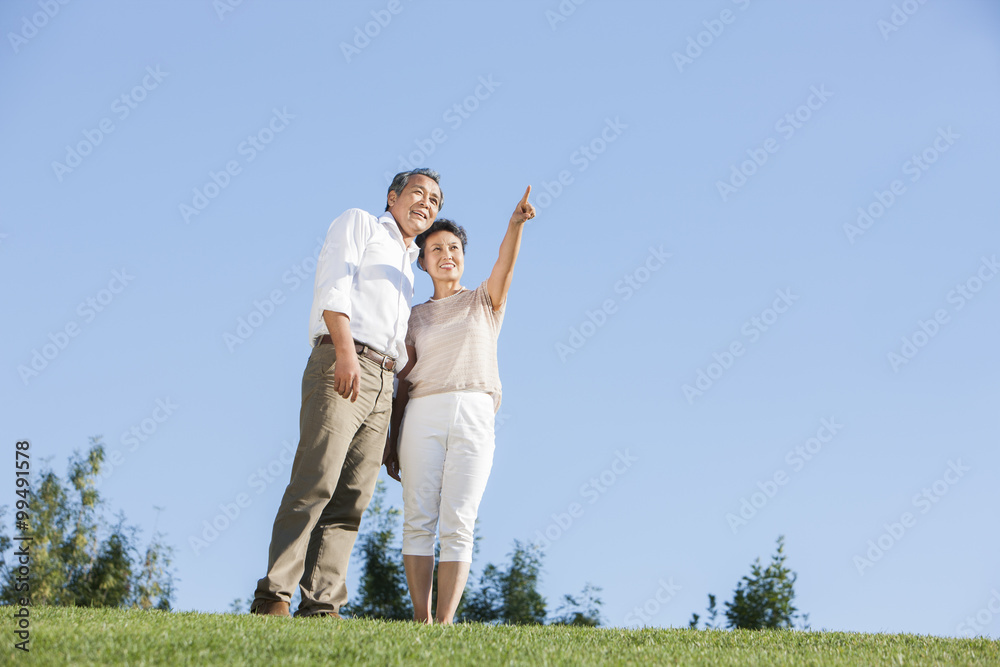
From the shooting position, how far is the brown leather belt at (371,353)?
5453mm

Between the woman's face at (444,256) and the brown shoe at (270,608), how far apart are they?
8.11ft

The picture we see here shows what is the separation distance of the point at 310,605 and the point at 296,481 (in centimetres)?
85

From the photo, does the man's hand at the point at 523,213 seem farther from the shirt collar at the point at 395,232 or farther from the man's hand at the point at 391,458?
the man's hand at the point at 391,458

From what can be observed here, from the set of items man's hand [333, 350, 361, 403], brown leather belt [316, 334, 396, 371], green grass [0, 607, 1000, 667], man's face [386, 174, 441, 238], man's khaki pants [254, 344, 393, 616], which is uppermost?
man's face [386, 174, 441, 238]

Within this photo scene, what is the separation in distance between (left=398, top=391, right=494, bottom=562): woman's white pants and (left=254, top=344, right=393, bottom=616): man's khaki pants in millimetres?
299

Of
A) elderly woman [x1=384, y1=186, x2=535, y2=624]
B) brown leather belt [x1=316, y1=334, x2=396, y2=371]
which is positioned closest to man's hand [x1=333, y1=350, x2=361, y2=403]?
brown leather belt [x1=316, y1=334, x2=396, y2=371]

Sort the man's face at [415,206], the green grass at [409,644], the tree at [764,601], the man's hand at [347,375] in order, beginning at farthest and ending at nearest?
1. the tree at [764,601]
2. the man's face at [415,206]
3. the man's hand at [347,375]
4. the green grass at [409,644]

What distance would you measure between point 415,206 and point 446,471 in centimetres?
196

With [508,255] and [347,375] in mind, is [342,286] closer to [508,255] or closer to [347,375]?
[347,375]

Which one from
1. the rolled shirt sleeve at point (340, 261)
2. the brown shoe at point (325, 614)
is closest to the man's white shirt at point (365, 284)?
the rolled shirt sleeve at point (340, 261)

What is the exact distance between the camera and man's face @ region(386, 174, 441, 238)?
6031 mm

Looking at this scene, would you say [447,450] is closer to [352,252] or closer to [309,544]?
[309,544]

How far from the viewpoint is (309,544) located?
551 centimetres

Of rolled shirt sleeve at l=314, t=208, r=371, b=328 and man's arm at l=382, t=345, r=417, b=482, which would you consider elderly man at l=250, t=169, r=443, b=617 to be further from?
man's arm at l=382, t=345, r=417, b=482
